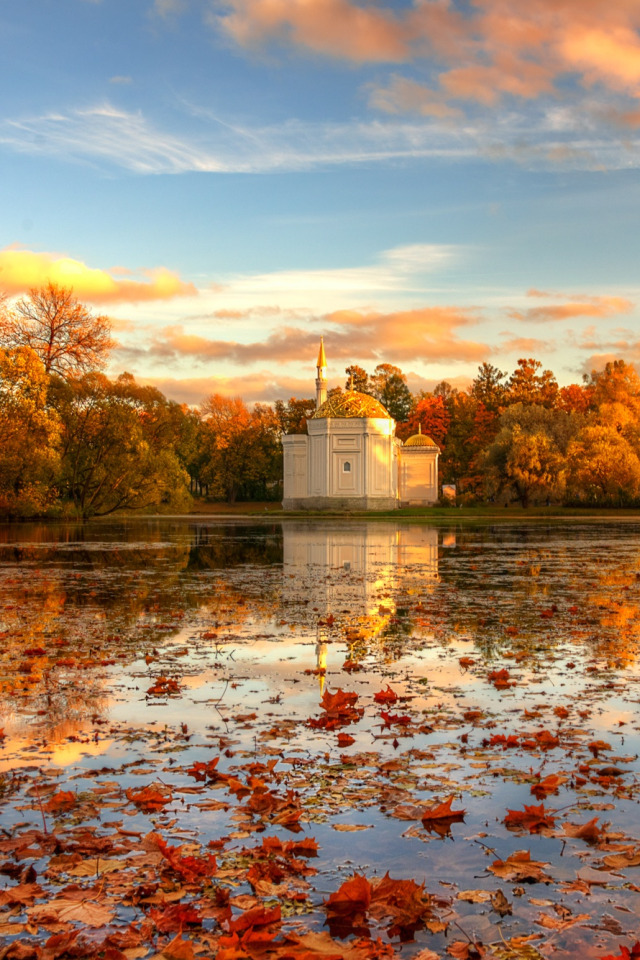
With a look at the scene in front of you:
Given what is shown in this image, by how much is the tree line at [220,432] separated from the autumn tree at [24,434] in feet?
0.24

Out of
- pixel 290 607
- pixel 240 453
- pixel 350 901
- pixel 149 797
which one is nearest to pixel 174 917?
pixel 350 901

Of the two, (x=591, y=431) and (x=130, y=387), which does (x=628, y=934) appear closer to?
(x=130, y=387)

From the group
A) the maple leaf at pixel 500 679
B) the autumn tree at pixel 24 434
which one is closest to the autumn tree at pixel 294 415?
the autumn tree at pixel 24 434

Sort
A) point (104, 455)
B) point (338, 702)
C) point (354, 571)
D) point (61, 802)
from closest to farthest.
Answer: point (61, 802), point (338, 702), point (354, 571), point (104, 455)

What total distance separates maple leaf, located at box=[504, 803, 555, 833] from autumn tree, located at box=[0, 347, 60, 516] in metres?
43.7

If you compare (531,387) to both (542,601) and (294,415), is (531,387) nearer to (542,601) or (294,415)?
(294,415)

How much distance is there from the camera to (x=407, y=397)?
371 ft

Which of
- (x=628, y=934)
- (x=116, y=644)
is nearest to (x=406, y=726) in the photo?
(x=628, y=934)

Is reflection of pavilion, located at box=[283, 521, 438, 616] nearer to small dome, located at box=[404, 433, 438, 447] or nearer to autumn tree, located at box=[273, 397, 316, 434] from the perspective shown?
small dome, located at box=[404, 433, 438, 447]

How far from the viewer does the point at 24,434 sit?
150 ft

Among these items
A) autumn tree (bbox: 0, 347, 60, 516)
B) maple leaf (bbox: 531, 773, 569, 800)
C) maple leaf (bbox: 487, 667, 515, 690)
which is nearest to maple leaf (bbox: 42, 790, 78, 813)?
maple leaf (bbox: 531, 773, 569, 800)

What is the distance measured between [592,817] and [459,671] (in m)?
3.77

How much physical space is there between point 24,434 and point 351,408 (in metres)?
40.9

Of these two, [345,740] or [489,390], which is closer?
[345,740]
